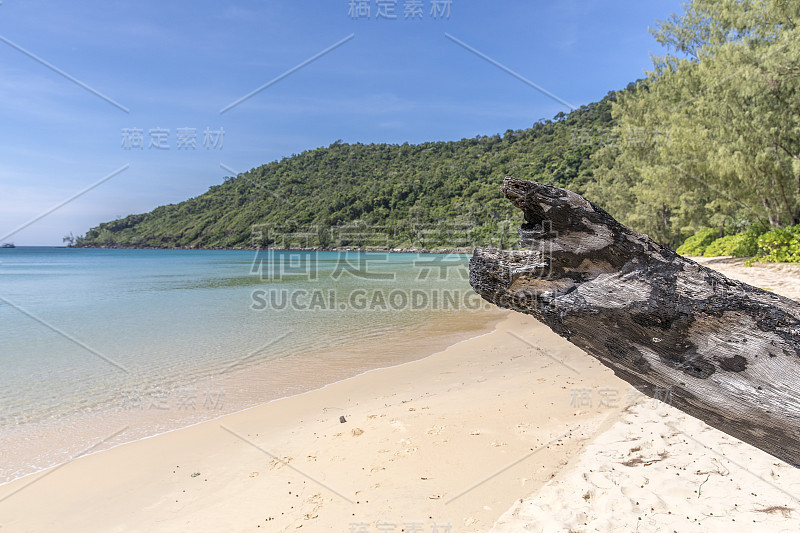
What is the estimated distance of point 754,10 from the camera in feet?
46.7

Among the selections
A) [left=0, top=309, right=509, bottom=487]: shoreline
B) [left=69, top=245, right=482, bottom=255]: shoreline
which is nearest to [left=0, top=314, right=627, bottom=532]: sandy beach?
[left=0, top=309, right=509, bottom=487]: shoreline

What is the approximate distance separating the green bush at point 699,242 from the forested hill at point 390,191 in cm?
3054

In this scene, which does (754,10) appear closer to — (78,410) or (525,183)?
(525,183)

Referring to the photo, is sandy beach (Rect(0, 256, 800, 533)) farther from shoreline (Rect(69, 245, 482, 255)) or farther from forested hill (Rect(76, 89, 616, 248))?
shoreline (Rect(69, 245, 482, 255))

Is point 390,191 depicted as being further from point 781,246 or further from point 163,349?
point 163,349

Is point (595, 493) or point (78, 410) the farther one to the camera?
point (78, 410)

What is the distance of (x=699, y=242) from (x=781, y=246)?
1257 centimetres

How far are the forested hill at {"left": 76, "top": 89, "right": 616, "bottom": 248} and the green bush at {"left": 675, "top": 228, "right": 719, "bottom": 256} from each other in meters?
30.5

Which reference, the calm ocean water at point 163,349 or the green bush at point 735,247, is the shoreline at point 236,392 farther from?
the green bush at point 735,247

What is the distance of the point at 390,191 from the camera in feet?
298

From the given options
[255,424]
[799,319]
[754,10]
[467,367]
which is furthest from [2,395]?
[754,10]

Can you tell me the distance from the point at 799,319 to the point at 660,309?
525mm

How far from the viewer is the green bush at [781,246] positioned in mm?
13023

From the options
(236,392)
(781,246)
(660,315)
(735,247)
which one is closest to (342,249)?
(735,247)
